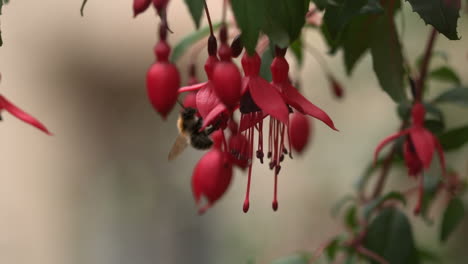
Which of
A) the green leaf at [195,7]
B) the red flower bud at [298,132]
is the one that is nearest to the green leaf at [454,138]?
the red flower bud at [298,132]

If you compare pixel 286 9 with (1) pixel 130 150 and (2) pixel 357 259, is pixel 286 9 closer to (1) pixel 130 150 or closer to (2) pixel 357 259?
(2) pixel 357 259

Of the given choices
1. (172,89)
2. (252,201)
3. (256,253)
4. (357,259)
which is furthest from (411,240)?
(252,201)

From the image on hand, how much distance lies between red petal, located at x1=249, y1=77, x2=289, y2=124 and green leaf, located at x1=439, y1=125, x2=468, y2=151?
1.81 feet

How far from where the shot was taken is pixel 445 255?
1866mm

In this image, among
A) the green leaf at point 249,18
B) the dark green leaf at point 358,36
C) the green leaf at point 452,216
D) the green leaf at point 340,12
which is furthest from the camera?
the green leaf at point 452,216

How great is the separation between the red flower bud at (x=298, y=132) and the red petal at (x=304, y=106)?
0.42 m

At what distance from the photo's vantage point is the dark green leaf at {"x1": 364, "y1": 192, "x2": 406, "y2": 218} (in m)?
1.11

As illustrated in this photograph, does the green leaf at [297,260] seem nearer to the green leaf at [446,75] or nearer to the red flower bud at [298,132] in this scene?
the red flower bud at [298,132]

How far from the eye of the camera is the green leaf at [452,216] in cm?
122

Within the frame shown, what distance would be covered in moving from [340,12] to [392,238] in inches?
19.4

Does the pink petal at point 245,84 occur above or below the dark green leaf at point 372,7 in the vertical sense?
below

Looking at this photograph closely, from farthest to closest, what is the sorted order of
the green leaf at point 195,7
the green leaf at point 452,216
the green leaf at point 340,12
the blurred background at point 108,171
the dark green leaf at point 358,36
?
the blurred background at point 108,171
the green leaf at point 452,216
the dark green leaf at point 358,36
the green leaf at point 195,7
the green leaf at point 340,12

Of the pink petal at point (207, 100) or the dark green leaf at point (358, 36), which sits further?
the dark green leaf at point (358, 36)

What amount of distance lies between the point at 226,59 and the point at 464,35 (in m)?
1.27
